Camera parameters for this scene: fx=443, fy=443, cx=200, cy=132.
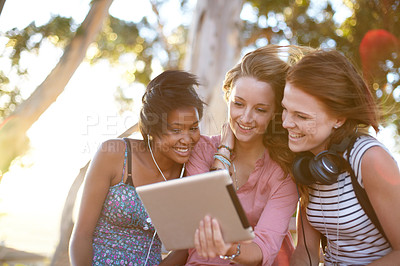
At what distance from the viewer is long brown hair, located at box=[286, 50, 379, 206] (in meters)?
2.37

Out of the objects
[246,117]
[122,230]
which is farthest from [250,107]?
[122,230]

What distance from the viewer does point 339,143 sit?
2381 millimetres

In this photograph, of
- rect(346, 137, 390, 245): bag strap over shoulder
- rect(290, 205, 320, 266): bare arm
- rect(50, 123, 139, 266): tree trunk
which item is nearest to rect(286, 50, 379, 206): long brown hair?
rect(346, 137, 390, 245): bag strap over shoulder

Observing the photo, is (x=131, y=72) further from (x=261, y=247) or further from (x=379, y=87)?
(x=261, y=247)

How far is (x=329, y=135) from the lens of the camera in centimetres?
247

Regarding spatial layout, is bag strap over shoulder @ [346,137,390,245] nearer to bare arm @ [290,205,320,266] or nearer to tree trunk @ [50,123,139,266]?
bare arm @ [290,205,320,266]

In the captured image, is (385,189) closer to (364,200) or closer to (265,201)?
(364,200)

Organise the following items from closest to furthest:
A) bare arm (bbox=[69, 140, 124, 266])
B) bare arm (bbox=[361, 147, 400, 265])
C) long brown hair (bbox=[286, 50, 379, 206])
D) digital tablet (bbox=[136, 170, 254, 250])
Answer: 1. digital tablet (bbox=[136, 170, 254, 250])
2. bare arm (bbox=[361, 147, 400, 265])
3. long brown hair (bbox=[286, 50, 379, 206])
4. bare arm (bbox=[69, 140, 124, 266])

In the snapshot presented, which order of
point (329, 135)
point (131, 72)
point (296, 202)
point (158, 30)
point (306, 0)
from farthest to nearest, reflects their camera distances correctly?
point (131, 72) < point (158, 30) < point (306, 0) < point (296, 202) < point (329, 135)

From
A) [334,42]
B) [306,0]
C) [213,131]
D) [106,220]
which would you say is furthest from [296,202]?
[306,0]

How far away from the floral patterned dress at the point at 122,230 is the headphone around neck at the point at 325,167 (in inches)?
38.9

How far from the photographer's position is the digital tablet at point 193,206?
189 centimetres

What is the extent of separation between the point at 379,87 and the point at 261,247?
489 cm

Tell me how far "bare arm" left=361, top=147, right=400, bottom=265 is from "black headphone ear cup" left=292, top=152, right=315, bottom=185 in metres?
0.30
